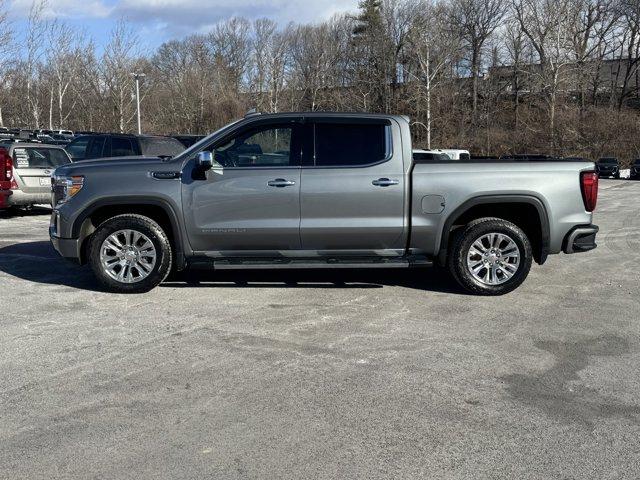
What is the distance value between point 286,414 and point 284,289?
124 inches

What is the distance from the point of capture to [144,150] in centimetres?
1365

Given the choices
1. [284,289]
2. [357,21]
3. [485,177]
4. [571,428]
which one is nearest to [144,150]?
[284,289]

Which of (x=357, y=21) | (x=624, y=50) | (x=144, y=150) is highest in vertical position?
(x=357, y=21)

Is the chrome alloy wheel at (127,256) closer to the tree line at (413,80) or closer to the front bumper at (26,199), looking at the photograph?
the front bumper at (26,199)

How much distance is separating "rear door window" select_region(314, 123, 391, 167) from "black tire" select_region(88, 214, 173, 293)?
187cm

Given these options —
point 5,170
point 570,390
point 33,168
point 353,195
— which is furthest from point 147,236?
point 33,168

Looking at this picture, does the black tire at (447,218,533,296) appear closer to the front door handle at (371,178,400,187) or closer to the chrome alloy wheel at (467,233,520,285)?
the chrome alloy wheel at (467,233,520,285)

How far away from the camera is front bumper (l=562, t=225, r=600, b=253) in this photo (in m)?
6.86

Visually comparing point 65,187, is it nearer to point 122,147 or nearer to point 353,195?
point 353,195

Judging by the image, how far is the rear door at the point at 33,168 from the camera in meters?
12.6

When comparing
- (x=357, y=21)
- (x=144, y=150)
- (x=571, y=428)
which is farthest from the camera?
(x=357, y=21)

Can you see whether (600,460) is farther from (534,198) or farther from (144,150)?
(144,150)

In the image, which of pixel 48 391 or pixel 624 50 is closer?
pixel 48 391

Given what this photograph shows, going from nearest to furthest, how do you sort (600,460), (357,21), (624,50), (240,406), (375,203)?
(600,460), (240,406), (375,203), (624,50), (357,21)
